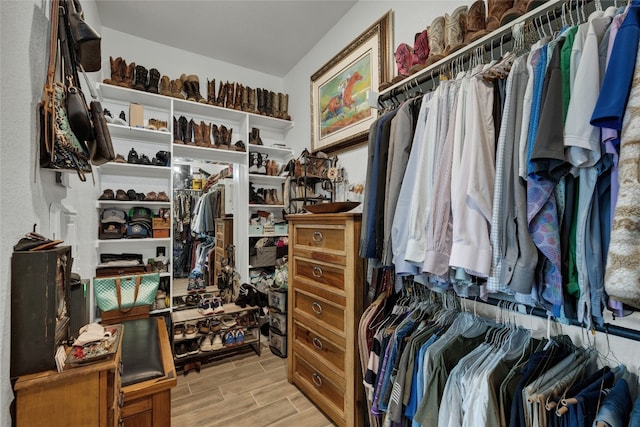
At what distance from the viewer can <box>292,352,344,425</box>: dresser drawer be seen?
66.1 inches

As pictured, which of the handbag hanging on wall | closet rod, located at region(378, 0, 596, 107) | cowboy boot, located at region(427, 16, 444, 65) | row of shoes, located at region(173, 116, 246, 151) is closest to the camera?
closet rod, located at region(378, 0, 596, 107)

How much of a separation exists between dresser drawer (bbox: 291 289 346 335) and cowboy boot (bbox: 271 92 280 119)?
2.19 meters

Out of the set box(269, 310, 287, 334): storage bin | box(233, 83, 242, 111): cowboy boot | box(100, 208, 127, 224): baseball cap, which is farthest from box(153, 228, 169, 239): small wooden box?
box(233, 83, 242, 111): cowboy boot

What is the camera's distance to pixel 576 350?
102 centimetres

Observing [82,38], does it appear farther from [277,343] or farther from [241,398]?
[277,343]

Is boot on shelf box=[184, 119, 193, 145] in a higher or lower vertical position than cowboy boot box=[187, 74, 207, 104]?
lower

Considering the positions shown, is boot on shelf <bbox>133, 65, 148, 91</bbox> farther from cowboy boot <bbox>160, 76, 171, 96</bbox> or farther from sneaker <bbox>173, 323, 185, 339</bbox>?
sneaker <bbox>173, 323, 185, 339</bbox>

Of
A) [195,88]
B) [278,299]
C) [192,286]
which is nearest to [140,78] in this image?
[195,88]

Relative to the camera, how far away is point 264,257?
124 inches

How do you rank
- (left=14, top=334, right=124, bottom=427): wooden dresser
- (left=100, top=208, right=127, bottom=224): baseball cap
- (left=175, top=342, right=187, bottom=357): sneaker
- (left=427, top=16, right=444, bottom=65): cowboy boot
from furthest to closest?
(left=100, top=208, right=127, bottom=224): baseball cap → (left=175, top=342, right=187, bottom=357): sneaker → (left=427, top=16, right=444, bottom=65): cowboy boot → (left=14, top=334, right=124, bottom=427): wooden dresser

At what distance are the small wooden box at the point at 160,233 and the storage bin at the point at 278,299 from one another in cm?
116

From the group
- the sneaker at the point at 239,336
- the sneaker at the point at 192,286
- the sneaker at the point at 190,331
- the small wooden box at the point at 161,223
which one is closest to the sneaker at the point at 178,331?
the sneaker at the point at 190,331

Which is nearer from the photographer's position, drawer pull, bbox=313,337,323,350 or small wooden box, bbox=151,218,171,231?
drawer pull, bbox=313,337,323,350

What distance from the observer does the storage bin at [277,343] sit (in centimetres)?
258
